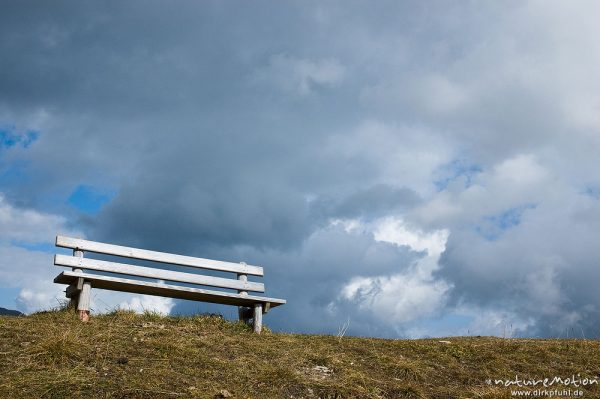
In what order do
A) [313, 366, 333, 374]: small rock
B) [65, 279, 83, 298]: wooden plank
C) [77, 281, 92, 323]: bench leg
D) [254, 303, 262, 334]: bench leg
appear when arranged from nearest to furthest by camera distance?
[313, 366, 333, 374]: small rock < [77, 281, 92, 323]: bench leg < [65, 279, 83, 298]: wooden plank < [254, 303, 262, 334]: bench leg

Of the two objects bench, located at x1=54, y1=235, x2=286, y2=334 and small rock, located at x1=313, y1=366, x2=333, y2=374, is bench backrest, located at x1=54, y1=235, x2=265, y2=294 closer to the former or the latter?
bench, located at x1=54, y1=235, x2=286, y2=334

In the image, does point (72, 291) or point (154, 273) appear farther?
point (154, 273)

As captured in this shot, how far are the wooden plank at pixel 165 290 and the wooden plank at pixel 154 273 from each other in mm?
236

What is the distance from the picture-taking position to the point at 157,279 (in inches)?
482

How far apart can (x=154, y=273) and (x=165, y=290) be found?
0.42 metres

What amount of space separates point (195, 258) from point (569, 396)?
25.2 ft

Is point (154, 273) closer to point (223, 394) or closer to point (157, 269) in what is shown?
point (157, 269)

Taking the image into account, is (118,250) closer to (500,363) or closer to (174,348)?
(174,348)

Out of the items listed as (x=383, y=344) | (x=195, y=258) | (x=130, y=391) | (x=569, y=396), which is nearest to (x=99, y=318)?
(x=195, y=258)

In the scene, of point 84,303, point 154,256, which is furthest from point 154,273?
point 84,303

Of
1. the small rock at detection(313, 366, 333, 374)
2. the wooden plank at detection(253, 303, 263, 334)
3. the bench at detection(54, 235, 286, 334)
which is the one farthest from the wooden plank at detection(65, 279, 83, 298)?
the small rock at detection(313, 366, 333, 374)

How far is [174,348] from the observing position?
379 inches

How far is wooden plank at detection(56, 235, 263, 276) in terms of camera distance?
1172 cm

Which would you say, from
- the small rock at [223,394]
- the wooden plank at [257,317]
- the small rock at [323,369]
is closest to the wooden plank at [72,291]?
the wooden plank at [257,317]
